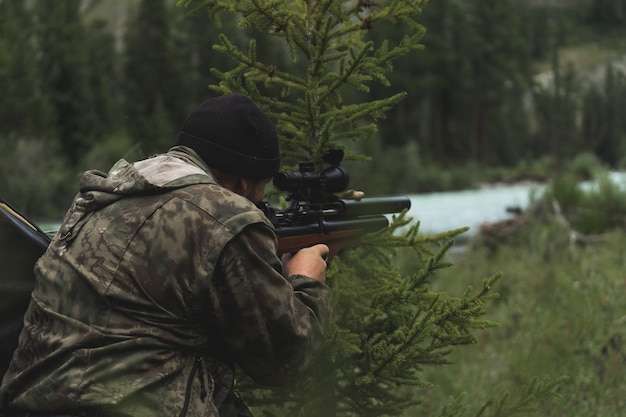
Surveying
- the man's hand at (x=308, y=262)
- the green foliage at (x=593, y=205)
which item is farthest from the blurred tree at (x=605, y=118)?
the man's hand at (x=308, y=262)

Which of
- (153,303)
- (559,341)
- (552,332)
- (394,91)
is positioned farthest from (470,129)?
(153,303)

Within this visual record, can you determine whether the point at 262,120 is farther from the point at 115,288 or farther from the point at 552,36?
the point at 552,36

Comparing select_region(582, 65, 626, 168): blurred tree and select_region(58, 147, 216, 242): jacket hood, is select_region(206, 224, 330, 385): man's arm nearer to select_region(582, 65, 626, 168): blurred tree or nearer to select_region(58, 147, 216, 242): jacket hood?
select_region(58, 147, 216, 242): jacket hood

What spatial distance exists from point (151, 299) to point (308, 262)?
733 mm

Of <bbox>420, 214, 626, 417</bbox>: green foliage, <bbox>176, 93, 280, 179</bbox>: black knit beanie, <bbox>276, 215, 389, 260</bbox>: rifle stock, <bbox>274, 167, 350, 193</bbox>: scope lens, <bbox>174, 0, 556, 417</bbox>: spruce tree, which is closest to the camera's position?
<bbox>176, 93, 280, 179</bbox>: black knit beanie

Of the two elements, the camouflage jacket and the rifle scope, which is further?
the rifle scope

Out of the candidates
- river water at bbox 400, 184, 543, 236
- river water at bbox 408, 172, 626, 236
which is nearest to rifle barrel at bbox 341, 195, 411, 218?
river water at bbox 408, 172, 626, 236

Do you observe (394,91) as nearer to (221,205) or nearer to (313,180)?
(313,180)

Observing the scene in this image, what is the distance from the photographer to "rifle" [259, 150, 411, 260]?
2.87 metres

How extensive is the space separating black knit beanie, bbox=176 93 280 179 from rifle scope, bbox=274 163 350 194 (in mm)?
436

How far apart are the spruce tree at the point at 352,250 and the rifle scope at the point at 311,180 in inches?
7.4

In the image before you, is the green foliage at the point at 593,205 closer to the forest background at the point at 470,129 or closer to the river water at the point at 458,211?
the forest background at the point at 470,129

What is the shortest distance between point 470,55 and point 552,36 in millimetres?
7276

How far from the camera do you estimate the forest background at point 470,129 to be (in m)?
6.86
